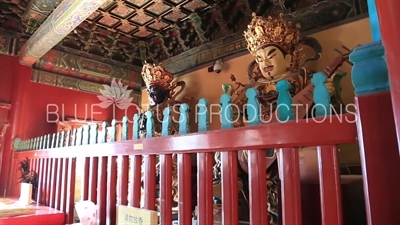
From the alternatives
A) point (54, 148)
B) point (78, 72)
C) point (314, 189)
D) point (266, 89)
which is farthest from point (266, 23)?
point (78, 72)

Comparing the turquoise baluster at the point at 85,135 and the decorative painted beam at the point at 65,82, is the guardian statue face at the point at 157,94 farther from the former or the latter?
the decorative painted beam at the point at 65,82

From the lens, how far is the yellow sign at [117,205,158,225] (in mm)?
937

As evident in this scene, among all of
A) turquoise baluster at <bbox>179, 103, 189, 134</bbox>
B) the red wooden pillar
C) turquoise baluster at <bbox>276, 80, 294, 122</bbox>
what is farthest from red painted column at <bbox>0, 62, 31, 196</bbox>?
the red wooden pillar

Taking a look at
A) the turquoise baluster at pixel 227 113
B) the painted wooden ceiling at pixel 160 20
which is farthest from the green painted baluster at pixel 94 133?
the painted wooden ceiling at pixel 160 20

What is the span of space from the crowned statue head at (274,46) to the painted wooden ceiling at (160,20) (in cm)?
36

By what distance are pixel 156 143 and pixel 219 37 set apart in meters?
1.69

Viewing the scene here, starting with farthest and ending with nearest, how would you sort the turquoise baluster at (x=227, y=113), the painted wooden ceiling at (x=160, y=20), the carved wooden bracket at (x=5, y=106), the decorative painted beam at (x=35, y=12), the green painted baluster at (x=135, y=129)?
the carved wooden bracket at (x=5, y=106), the decorative painted beam at (x=35, y=12), the painted wooden ceiling at (x=160, y=20), the green painted baluster at (x=135, y=129), the turquoise baluster at (x=227, y=113)

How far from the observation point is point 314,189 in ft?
2.75

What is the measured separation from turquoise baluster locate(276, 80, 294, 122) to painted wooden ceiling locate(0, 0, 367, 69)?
1.35 meters

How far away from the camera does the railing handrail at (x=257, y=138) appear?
64 centimetres

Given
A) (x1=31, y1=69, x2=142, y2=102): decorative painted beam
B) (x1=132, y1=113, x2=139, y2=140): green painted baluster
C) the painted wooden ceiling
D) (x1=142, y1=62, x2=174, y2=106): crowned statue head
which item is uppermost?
the painted wooden ceiling

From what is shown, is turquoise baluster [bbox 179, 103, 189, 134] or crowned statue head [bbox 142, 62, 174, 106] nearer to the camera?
turquoise baluster [bbox 179, 103, 189, 134]

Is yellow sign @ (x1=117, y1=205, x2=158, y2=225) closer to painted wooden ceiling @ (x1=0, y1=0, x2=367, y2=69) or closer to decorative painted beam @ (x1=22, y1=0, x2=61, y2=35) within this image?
painted wooden ceiling @ (x1=0, y1=0, x2=367, y2=69)

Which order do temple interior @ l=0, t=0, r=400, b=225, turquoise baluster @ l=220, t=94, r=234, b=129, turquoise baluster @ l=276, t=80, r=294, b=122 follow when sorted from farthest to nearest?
turquoise baluster @ l=220, t=94, r=234, b=129 → turquoise baluster @ l=276, t=80, r=294, b=122 → temple interior @ l=0, t=0, r=400, b=225
